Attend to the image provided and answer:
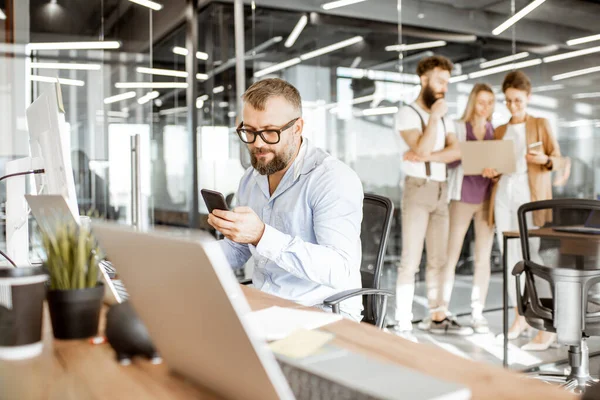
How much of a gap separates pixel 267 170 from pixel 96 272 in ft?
3.63

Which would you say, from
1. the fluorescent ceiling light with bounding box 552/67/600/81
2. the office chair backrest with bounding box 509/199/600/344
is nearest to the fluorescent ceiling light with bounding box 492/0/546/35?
the fluorescent ceiling light with bounding box 552/67/600/81

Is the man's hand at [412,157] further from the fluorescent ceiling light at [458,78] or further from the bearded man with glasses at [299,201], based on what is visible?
the bearded man with glasses at [299,201]

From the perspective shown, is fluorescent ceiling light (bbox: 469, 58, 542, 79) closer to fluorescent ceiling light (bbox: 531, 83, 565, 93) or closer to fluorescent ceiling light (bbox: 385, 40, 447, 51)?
fluorescent ceiling light (bbox: 531, 83, 565, 93)

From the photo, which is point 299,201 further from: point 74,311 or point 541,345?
point 541,345

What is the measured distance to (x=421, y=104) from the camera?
16.0 ft

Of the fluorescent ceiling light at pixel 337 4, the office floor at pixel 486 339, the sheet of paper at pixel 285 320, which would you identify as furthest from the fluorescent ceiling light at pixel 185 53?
the sheet of paper at pixel 285 320

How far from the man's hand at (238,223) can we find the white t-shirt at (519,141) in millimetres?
3525

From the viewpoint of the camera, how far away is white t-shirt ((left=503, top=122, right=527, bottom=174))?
477 centimetres

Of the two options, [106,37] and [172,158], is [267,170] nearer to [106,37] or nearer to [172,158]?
[106,37]

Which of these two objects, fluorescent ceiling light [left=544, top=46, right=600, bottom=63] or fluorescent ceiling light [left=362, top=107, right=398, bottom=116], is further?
fluorescent ceiling light [left=362, top=107, right=398, bottom=116]

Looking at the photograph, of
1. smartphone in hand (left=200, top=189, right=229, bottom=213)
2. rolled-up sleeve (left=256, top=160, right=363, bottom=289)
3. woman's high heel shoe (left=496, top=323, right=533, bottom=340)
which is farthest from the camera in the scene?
woman's high heel shoe (left=496, top=323, right=533, bottom=340)

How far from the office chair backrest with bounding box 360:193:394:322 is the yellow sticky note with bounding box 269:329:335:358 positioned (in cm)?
122

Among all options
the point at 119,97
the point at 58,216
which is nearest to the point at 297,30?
the point at 119,97

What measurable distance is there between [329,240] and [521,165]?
10.6 ft
